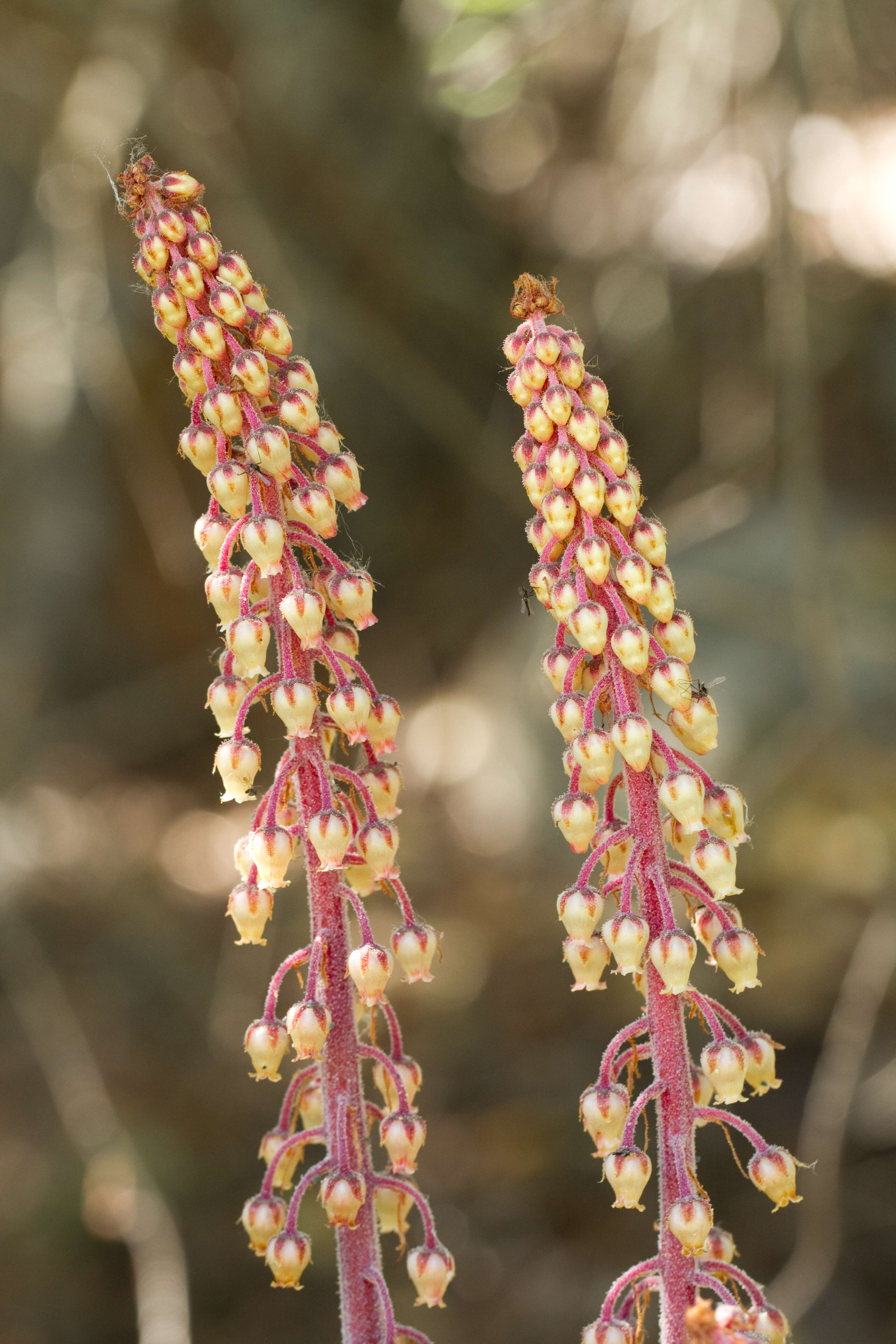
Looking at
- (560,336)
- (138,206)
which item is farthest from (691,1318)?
(138,206)

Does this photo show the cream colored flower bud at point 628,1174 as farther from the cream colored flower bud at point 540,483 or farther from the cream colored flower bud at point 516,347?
the cream colored flower bud at point 516,347

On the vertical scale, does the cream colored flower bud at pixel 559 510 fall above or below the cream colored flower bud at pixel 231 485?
below

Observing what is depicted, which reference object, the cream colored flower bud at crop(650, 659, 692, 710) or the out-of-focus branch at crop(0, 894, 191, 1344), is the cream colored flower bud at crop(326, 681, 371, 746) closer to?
the cream colored flower bud at crop(650, 659, 692, 710)

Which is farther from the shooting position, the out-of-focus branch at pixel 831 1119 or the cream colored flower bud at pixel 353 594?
the out-of-focus branch at pixel 831 1119

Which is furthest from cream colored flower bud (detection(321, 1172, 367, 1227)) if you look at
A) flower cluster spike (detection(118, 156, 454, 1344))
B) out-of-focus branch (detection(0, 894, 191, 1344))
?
out-of-focus branch (detection(0, 894, 191, 1344))

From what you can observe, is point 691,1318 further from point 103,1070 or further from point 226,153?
point 226,153

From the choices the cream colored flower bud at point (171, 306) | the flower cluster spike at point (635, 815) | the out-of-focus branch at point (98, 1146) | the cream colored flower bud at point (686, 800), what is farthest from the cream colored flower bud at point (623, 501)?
the out-of-focus branch at point (98, 1146)

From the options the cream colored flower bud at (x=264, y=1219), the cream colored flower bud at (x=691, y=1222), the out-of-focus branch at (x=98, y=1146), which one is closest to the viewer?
the cream colored flower bud at (x=691, y=1222)
